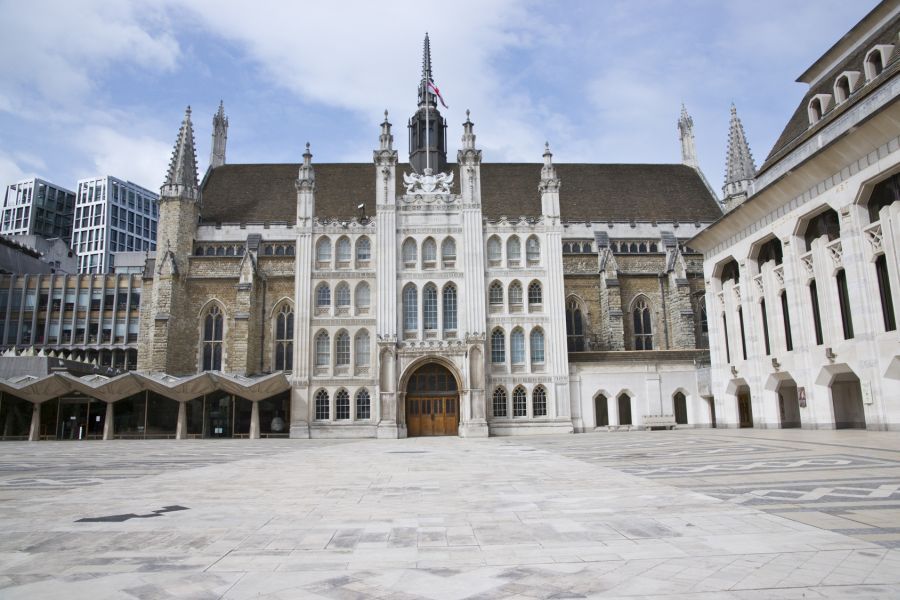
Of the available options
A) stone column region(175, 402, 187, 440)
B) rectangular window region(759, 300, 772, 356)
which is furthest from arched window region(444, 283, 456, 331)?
rectangular window region(759, 300, 772, 356)

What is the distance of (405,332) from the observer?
39.9 m

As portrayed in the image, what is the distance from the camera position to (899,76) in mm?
27359

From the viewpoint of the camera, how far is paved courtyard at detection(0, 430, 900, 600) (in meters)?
5.91

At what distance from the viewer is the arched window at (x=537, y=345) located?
1588 inches

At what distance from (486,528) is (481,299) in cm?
3134

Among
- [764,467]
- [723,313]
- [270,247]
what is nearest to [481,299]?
[723,313]

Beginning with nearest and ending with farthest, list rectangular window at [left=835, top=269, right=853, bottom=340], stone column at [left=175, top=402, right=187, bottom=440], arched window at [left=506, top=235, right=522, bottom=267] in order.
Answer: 1. rectangular window at [left=835, top=269, right=853, bottom=340]
2. stone column at [left=175, top=402, right=187, bottom=440]
3. arched window at [left=506, top=235, right=522, bottom=267]

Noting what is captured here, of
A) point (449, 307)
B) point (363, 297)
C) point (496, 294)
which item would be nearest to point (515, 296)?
point (496, 294)

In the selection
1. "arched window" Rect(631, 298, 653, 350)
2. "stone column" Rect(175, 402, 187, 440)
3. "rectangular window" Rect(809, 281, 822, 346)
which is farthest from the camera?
"arched window" Rect(631, 298, 653, 350)

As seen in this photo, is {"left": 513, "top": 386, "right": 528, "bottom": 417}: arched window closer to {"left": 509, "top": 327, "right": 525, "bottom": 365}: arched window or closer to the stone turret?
{"left": 509, "top": 327, "right": 525, "bottom": 365}: arched window

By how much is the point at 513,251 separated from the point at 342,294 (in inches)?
425

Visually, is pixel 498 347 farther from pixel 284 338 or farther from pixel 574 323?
pixel 284 338

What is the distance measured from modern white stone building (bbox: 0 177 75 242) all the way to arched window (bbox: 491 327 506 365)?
121 metres

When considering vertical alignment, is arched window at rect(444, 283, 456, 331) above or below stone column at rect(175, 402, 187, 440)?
above
